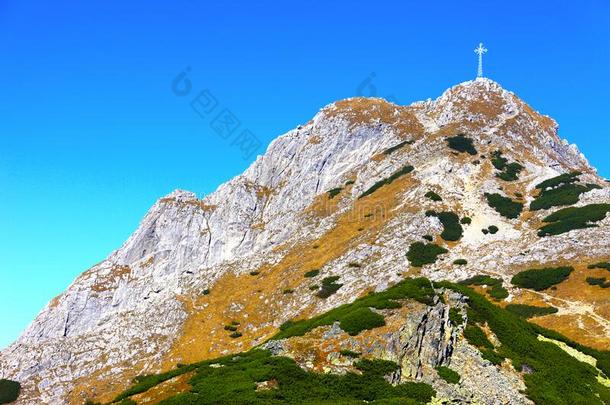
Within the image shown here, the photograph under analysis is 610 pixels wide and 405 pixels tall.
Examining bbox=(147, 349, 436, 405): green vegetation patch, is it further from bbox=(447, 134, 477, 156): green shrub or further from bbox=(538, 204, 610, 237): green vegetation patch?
bbox=(447, 134, 477, 156): green shrub

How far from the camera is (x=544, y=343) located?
32.2 meters

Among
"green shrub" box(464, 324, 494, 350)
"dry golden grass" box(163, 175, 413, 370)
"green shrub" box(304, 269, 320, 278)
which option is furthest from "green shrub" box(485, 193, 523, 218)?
"green shrub" box(464, 324, 494, 350)

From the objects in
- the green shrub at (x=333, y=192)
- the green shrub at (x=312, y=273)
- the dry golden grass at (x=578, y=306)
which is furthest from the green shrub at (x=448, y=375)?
the green shrub at (x=333, y=192)

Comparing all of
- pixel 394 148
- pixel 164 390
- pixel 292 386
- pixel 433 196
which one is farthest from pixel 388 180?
pixel 164 390

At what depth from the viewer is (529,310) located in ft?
176

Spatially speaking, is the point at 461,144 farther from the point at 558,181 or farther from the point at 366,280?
the point at 366,280

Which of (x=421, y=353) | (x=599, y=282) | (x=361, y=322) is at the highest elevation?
(x=599, y=282)

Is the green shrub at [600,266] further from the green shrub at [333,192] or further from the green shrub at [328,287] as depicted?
the green shrub at [333,192]

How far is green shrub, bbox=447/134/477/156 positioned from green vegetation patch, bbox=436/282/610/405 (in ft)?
255

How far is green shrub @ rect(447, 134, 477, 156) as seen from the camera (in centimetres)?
10819

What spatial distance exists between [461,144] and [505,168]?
1109 centimetres

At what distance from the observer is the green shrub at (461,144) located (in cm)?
10819

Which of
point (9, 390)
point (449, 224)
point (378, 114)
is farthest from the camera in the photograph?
point (378, 114)

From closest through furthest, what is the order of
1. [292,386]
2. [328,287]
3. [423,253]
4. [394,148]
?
[292,386]
[328,287]
[423,253]
[394,148]
